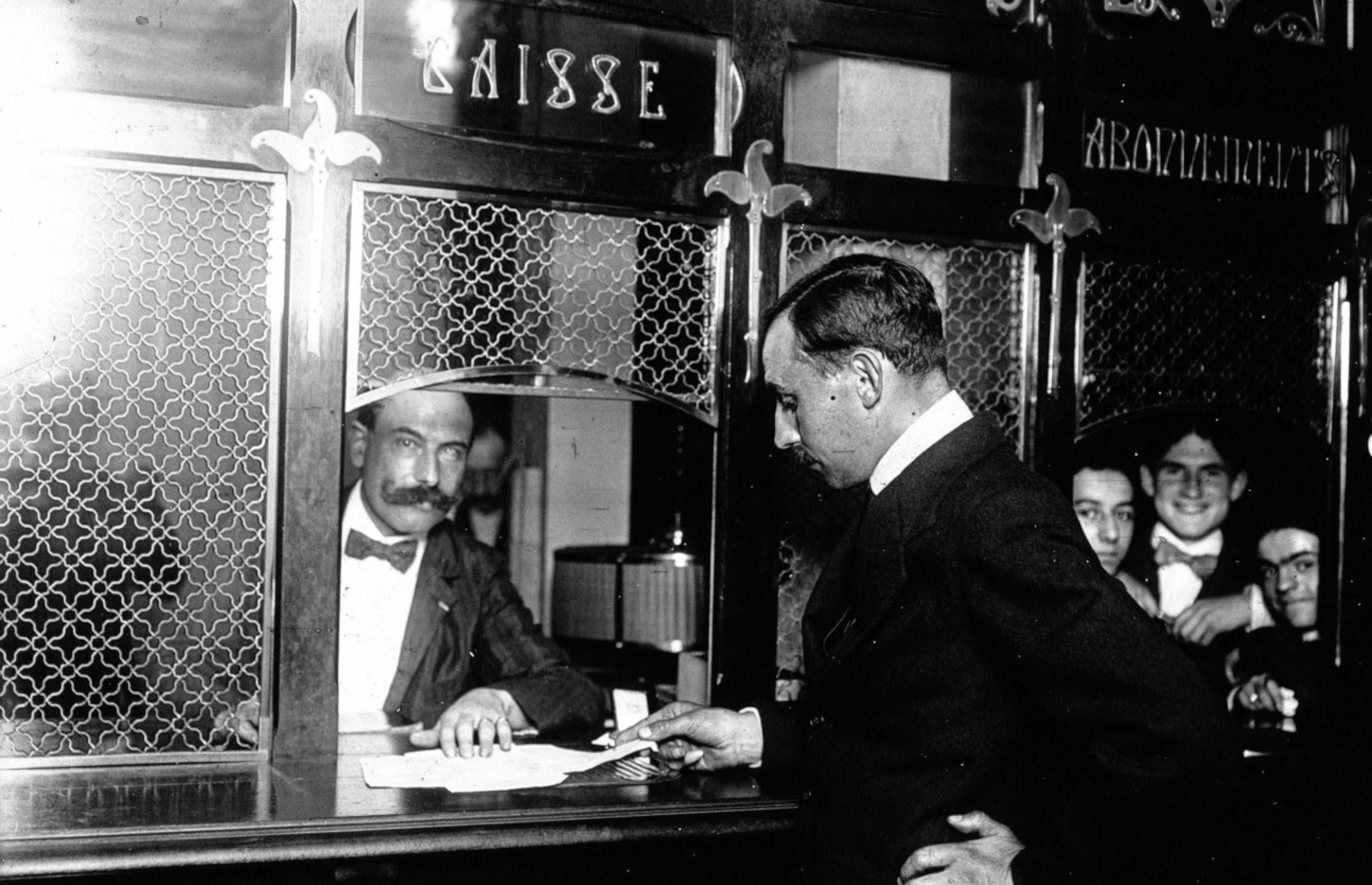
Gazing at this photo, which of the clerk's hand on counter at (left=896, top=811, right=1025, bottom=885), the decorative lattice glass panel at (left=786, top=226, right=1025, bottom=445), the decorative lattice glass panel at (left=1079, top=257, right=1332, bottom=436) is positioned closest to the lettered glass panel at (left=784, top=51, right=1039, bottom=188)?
the decorative lattice glass panel at (left=786, top=226, right=1025, bottom=445)

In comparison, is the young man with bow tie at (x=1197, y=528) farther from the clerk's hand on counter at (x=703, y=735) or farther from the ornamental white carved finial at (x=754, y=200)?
the clerk's hand on counter at (x=703, y=735)

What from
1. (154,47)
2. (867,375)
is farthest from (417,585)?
(867,375)

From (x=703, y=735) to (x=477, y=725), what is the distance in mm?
528

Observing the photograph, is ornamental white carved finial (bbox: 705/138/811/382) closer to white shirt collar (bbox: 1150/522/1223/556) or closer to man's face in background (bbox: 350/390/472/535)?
man's face in background (bbox: 350/390/472/535)

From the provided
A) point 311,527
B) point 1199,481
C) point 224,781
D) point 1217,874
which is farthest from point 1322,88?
point 224,781

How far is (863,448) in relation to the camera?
213 cm

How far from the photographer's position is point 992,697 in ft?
6.36

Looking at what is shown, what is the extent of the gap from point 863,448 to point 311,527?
1.18 metres

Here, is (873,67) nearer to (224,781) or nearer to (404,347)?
(404,347)

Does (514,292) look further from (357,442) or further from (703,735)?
(703,735)

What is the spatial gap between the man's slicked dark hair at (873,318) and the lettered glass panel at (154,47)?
1.25 m

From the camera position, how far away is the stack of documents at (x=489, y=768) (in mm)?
2570

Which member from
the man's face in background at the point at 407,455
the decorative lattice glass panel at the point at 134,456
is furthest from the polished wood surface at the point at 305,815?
the man's face in background at the point at 407,455

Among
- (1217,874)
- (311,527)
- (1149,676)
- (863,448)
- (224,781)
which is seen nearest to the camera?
(1149,676)
